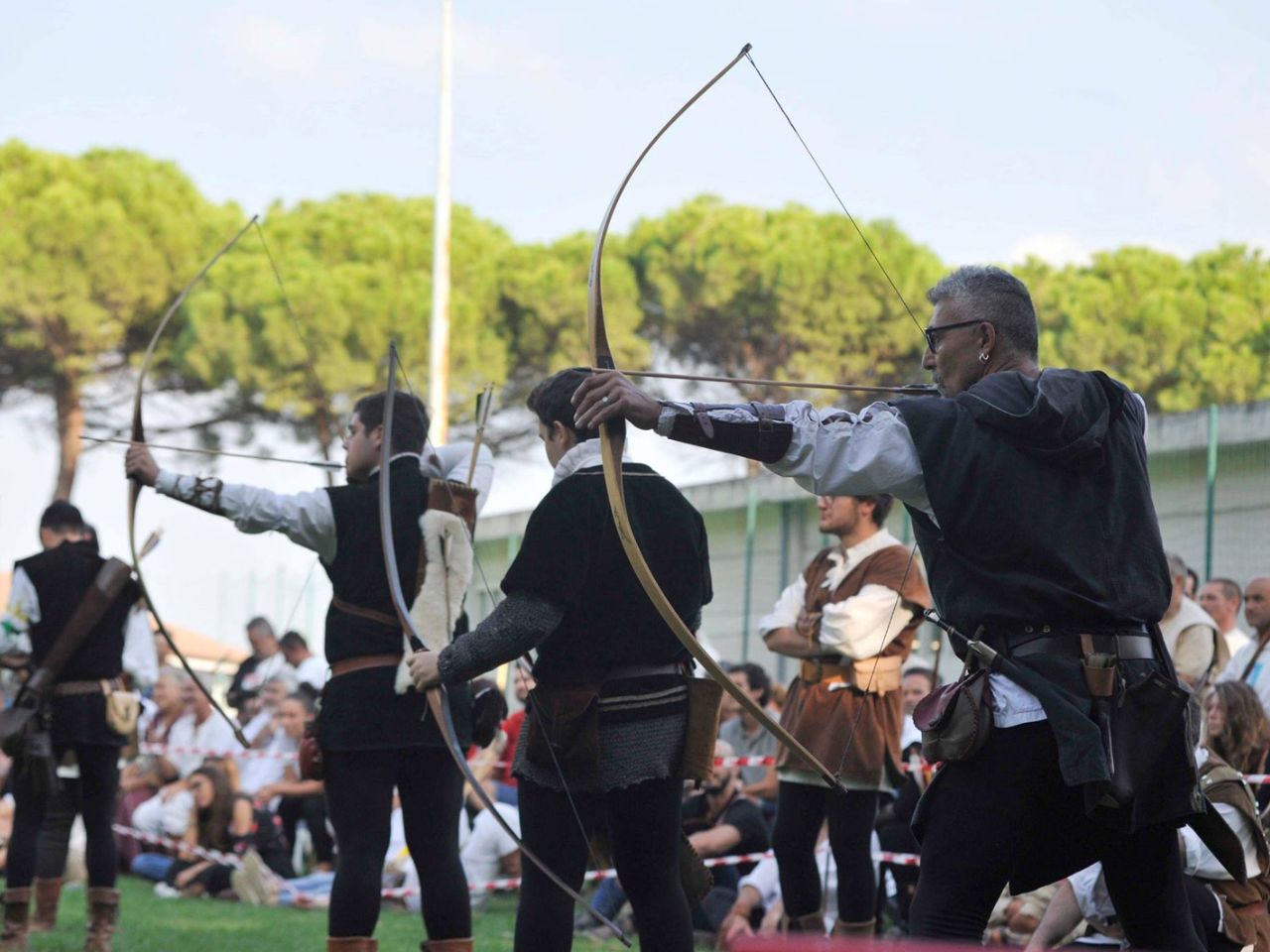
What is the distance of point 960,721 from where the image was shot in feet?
9.73

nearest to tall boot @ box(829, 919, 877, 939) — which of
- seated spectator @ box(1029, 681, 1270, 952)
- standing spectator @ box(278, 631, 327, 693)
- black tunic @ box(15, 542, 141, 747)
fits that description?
seated spectator @ box(1029, 681, 1270, 952)

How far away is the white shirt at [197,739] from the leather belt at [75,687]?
15.9 feet

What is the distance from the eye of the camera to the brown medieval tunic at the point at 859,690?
5.42m

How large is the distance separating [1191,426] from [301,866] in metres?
5.74

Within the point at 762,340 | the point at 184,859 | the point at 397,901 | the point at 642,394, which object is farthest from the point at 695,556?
the point at 762,340

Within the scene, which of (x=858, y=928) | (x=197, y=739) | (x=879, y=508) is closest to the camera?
(x=858, y=928)

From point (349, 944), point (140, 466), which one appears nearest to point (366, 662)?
point (349, 944)

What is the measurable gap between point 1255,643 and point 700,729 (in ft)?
11.2

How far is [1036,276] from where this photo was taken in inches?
997

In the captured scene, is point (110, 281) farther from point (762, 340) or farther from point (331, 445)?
point (762, 340)

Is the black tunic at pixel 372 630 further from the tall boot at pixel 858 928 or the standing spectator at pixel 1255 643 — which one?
the standing spectator at pixel 1255 643

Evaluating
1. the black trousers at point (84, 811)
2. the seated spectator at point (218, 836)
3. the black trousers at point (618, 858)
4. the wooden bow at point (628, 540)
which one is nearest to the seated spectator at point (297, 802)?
the seated spectator at point (218, 836)

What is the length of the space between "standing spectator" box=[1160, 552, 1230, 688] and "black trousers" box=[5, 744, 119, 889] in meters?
4.02

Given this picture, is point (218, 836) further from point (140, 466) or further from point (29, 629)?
point (140, 466)
